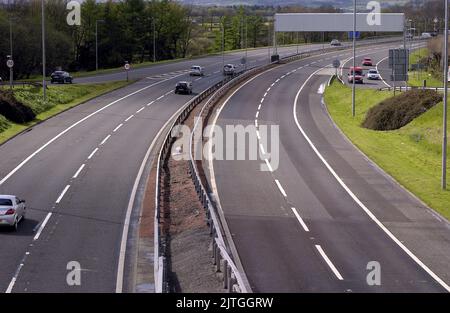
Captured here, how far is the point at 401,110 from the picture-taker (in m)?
59.7

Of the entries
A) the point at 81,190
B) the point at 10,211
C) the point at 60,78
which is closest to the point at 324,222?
the point at 10,211

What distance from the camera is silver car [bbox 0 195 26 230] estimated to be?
2861cm

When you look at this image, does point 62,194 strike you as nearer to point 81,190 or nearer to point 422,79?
point 81,190

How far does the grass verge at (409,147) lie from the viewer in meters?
36.9

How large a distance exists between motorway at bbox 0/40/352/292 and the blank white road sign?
81756 mm

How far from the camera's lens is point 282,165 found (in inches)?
1666

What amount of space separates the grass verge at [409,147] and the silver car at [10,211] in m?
16.1

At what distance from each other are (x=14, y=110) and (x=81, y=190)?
20546mm

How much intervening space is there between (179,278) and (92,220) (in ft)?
31.0
